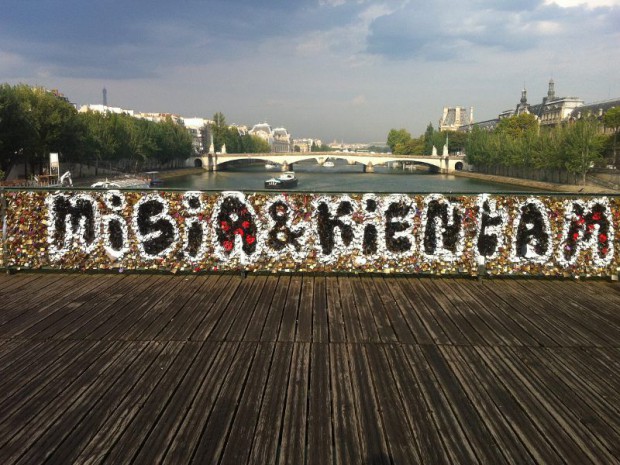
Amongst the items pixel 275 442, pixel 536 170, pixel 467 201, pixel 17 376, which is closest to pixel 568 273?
pixel 467 201

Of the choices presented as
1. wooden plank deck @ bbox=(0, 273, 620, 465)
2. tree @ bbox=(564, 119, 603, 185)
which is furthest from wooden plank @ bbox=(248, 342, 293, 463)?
tree @ bbox=(564, 119, 603, 185)

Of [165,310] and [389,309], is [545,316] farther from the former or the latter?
[165,310]

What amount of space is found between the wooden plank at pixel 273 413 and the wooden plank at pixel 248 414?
2.1 inches

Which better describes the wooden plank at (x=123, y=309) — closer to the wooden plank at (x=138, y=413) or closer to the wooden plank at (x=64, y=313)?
the wooden plank at (x=64, y=313)

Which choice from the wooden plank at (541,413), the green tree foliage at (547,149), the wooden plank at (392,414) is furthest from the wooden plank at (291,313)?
the green tree foliage at (547,149)

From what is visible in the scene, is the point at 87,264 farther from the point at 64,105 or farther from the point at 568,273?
the point at 64,105

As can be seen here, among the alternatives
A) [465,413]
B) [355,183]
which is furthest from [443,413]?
[355,183]

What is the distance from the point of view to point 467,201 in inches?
382

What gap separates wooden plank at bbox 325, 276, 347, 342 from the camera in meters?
6.72

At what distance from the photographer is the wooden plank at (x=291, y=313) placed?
6699 mm

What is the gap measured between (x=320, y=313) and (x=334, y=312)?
0.78ft

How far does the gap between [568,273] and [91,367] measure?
8846mm

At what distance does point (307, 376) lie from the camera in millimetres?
5473

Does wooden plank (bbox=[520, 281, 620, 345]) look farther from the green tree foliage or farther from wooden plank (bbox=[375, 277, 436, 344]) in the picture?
the green tree foliage
